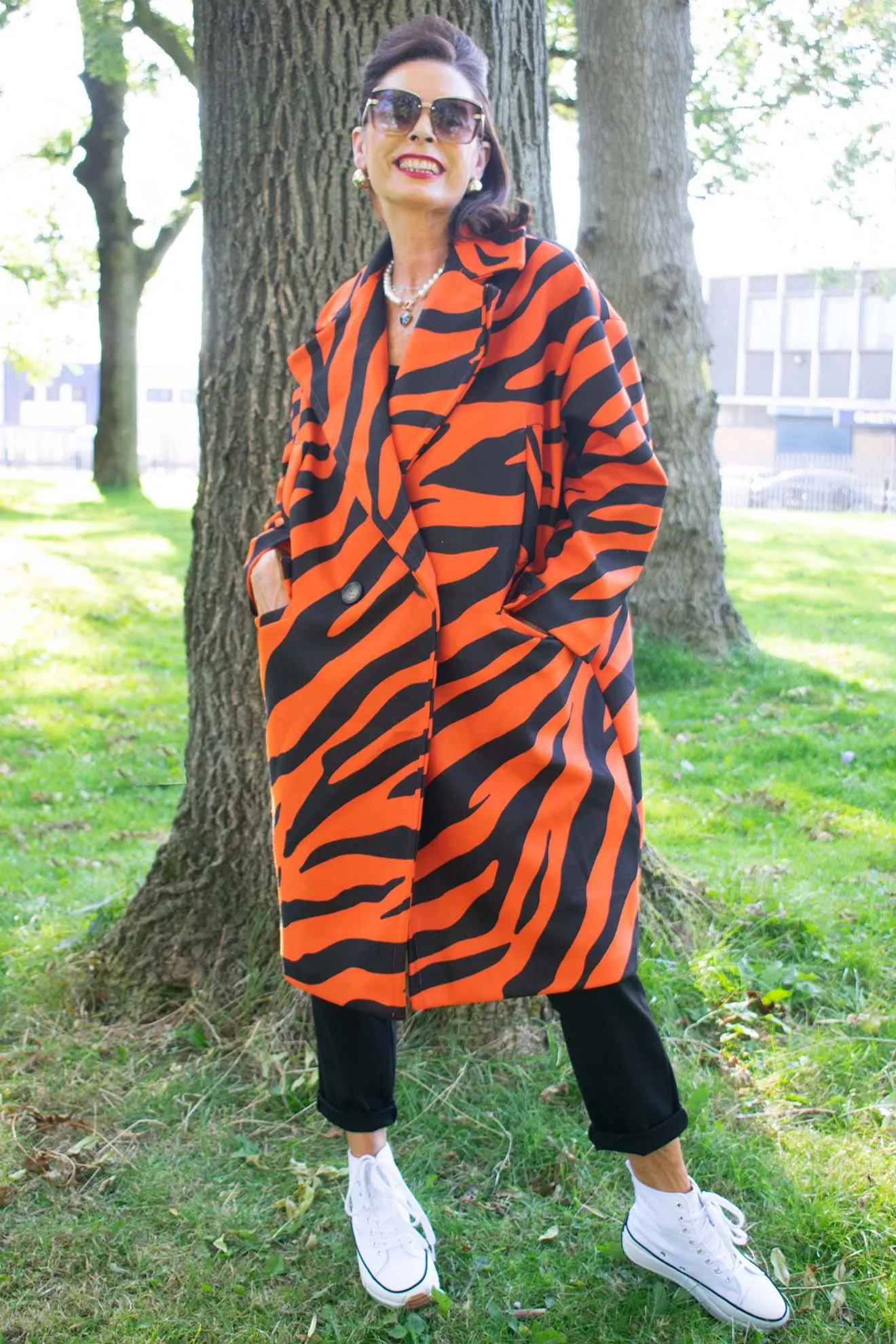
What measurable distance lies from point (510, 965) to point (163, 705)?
5.78 m

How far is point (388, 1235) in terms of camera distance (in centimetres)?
261

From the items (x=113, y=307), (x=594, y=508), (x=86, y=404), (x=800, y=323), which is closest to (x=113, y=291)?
(x=113, y=307)

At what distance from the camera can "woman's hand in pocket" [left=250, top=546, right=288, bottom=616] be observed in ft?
8.53

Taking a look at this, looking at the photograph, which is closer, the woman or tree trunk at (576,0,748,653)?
the woman

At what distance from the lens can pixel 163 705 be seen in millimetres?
7859

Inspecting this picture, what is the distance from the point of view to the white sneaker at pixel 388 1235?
2547mm

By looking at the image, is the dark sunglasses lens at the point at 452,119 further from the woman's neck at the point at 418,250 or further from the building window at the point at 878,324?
the building window at the point at 878,324

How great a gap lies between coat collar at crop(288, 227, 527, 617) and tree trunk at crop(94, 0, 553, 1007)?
3.14 feet

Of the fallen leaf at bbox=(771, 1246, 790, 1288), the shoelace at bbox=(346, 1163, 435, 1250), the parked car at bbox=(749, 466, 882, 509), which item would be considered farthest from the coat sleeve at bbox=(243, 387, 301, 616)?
the parked car at bbox=(749, 466, 882, 509)

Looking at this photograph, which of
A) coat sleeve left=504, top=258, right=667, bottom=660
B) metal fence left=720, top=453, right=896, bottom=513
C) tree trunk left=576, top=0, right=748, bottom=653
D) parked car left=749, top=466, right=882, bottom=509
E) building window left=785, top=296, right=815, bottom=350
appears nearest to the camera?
coat sleeve left=504, top=258, right=667, bottom=660

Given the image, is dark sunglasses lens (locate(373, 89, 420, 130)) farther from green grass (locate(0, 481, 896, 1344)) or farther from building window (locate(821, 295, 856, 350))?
building window (locate(821, 295, 856, 350))

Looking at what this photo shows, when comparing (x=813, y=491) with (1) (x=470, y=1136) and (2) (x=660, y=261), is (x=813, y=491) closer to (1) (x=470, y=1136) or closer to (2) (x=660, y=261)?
(2) (x=660, y=261)

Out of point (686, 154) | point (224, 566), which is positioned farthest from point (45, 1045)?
point (686, 154)

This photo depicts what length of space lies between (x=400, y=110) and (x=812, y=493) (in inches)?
1040
